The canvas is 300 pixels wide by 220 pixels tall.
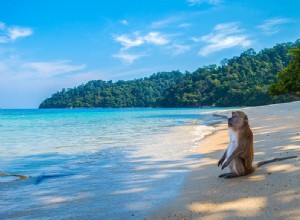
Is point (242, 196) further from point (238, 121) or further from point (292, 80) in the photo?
point (292, 80)

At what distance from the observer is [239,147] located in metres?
4.71

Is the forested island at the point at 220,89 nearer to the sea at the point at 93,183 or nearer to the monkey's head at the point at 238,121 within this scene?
the sea at the point at 93,183

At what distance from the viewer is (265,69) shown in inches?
4136

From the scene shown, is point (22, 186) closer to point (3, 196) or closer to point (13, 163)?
point (3, 196)

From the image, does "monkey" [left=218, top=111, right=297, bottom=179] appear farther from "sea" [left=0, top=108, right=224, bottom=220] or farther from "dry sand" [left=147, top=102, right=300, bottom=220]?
"sea" [left=0, top=108, right=224, bottom=220]

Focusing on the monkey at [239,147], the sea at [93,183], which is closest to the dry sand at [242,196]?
the monkey at [239,147]

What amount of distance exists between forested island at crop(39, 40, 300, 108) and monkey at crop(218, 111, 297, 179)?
64.2m

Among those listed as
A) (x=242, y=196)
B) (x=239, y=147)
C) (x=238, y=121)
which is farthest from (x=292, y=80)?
(x=242, y=196)

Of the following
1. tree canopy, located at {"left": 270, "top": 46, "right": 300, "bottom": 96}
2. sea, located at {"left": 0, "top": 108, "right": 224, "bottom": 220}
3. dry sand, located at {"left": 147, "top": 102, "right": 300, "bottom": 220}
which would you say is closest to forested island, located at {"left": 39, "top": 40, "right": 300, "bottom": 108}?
tree canopy, located at {"left": 270, "top": 46, "right": 300, "bottom": 96}

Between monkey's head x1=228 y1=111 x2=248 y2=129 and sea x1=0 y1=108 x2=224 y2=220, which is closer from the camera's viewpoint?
sea x1=0 y1=108 x2=224 y2=220

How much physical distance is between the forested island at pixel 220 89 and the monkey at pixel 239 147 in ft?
211

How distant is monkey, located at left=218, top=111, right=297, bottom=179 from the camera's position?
186 inches

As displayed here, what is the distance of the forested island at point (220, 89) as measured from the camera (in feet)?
297

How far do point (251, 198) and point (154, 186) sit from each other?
70.0 inches
